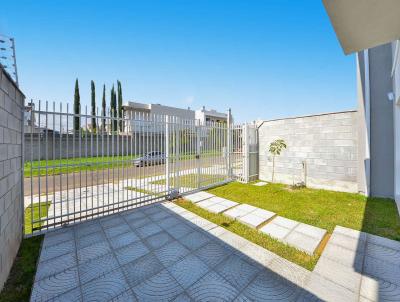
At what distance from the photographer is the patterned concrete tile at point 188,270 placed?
7.61 feet

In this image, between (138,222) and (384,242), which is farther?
(138,222)

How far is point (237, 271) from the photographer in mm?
2469

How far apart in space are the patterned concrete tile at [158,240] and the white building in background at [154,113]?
255cm

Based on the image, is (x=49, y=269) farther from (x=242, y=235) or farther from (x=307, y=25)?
(x=307, y=25)

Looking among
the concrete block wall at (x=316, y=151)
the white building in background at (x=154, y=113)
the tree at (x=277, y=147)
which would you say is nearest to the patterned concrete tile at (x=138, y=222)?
the white building in background at (x=154, y=113)

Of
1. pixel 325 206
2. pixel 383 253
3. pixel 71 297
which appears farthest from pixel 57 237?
pixel 325 206

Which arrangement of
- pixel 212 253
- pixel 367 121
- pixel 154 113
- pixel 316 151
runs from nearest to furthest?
pixel 212 253
pixel 367 121
pixel 316 151
pixel 154 113

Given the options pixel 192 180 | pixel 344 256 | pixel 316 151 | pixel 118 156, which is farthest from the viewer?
pixel 316 151

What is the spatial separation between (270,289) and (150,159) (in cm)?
405

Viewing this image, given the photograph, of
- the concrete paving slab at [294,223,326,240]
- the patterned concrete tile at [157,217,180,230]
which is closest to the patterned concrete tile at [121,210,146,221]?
the patterned concrete tile at [157,217,180,230]

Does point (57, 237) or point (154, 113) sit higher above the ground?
point (154, 113)

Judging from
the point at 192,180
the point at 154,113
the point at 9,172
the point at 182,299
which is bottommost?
the point at 182,299

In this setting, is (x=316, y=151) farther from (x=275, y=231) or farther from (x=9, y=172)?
(x=9, y=172)

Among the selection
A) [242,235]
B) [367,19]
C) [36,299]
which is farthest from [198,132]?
[36,299]
